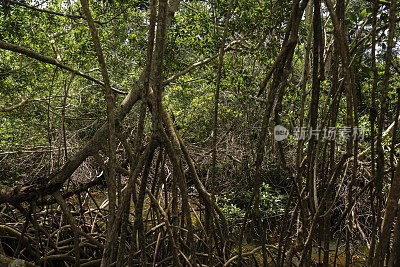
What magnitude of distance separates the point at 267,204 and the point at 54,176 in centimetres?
332

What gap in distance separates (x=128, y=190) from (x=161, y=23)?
767 mm

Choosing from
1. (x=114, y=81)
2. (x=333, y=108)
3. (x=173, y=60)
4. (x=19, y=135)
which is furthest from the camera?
(x=114, y=81)

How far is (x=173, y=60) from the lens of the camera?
332 centimetres

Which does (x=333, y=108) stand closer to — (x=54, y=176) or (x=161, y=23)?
→ (x=161, y=23)

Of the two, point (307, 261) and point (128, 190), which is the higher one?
point (128, 190)

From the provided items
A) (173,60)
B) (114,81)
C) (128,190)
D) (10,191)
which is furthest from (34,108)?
(128,190)

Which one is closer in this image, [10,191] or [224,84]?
[10,191]

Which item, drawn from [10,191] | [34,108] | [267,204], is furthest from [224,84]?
[34,108]

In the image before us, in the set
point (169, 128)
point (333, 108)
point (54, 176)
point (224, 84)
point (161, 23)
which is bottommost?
point (54, 176)

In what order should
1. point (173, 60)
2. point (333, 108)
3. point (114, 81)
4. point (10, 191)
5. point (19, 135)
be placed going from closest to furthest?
1. point (333, 108)
2. point (10, 191)
3. point (173, 60)
4. point (19, 135)
5. point (114, 81)

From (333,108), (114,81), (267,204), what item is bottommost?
(267,204)

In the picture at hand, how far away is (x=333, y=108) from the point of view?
1.10 metres

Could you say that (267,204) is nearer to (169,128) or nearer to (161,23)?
(169,128)

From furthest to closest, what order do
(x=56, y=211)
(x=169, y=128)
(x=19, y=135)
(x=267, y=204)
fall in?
1. (x=19, y=135)
2. (x=267, y=204)
3. (x=56, y=211)
4. (x=169, y=128)
